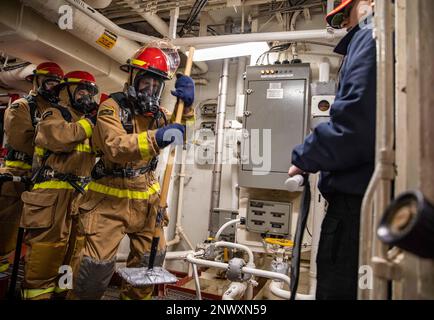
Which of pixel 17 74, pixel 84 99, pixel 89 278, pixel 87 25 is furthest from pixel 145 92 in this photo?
pixel 17 74

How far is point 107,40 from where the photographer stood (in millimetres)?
3033

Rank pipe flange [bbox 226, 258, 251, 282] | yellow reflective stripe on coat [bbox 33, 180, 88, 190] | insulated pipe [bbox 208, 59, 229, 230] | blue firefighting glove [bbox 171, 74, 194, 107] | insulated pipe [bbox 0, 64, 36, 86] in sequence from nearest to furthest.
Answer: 1. pipe flange [bbox 226, 258, 251, 282]
2. blue firefighting glove [bbox 171, 74, 194, 107]
3. yellow reflective stripe on coat [bbox 33, 180, 88, 190]
4. insulated pipe [bbox 0, 64, 36, 86]
5. insulated pipe [bbox 208, 59, 229, 230]

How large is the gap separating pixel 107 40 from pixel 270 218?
2.55 m

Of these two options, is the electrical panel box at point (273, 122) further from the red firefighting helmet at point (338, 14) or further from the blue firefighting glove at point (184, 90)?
the red firefighting helmet at point (338, 14)

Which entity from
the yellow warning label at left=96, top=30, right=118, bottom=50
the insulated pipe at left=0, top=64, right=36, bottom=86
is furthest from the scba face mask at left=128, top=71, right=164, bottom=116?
the insulated pipe at left=0, top=64, right=36, bottom=86

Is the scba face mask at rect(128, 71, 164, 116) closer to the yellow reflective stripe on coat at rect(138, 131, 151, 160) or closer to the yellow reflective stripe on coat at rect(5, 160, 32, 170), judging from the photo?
the yellow reflective stripe on coat at rect(138, 131, 151, 160)

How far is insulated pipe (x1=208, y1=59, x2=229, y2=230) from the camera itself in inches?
158

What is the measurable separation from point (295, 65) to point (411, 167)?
8.41 feet

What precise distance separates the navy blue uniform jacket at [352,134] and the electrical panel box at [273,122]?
182cm

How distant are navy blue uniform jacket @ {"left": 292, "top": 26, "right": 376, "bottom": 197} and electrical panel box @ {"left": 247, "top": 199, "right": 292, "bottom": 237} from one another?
5.94ft

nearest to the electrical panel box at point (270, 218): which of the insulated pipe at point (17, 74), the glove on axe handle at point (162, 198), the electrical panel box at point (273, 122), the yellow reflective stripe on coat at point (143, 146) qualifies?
the electrical panel box at point (273, 122)

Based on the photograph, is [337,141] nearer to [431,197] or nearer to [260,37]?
[431,197]

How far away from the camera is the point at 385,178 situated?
90 cm
